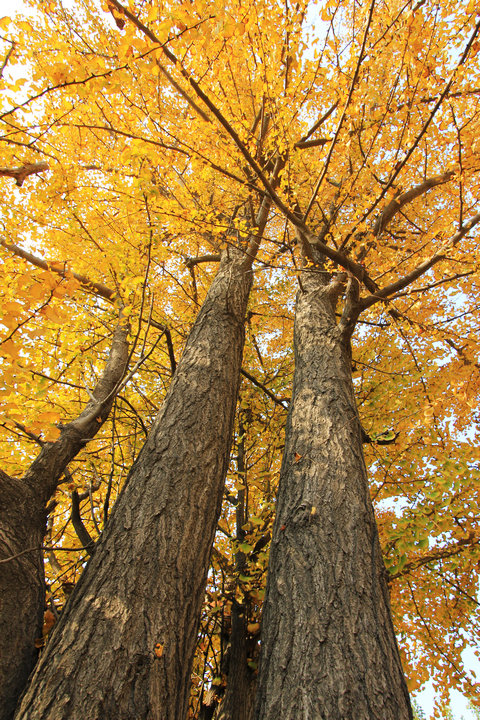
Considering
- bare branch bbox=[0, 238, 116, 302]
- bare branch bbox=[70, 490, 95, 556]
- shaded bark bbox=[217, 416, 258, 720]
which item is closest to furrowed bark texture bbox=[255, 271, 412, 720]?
bare branch bbox=[70, 490, 95, 556]

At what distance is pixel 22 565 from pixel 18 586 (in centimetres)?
9

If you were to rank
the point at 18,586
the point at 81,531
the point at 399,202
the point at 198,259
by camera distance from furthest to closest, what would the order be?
the point at 198,259
the point at 399,202
the point at 81,531
the point at 18,586

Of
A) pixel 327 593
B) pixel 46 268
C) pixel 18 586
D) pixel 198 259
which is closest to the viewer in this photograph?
pixel 327 593

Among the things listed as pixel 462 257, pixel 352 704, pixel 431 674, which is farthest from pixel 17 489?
pixel 431 674

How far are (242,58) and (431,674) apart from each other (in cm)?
879

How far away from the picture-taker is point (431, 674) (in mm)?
4957

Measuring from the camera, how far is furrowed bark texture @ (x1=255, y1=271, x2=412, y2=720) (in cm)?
129

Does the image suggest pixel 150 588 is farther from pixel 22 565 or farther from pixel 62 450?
pixel 62 450

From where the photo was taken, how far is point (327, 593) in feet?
5.08

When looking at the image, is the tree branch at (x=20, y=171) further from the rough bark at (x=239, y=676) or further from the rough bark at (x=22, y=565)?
the rough bark at (x=239, y=676)

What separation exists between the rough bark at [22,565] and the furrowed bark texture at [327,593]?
3.40ft

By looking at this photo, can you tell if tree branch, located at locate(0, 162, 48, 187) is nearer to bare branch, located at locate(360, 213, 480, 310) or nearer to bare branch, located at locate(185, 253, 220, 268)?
bare branch, located at locate(185, 253, 220, 268)

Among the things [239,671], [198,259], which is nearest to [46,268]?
[198,259]

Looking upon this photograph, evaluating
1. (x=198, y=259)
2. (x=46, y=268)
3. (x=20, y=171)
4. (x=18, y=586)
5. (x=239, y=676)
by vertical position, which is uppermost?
(x=198, y=259)
